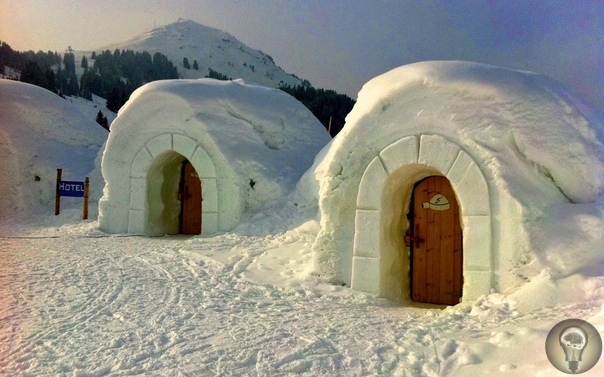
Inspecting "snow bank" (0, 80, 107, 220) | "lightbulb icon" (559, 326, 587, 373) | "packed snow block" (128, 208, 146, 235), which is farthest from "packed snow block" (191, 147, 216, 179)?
"lightbulb icon" (559, 326, 587, 373)

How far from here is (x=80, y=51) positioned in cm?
6500

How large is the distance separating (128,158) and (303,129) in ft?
13.3

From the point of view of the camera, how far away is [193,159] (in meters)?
9.70

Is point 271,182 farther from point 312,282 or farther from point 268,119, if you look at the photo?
point 312,282

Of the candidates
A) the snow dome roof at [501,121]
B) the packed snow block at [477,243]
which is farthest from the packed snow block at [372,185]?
the packed snow block at [477,243]

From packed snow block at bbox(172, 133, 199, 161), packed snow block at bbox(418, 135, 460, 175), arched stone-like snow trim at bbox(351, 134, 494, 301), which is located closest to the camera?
arched stone-like snow trim at bbox(351, 134, 494, 301)

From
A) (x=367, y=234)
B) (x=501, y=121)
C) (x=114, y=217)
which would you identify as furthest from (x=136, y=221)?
(x=501, y=121)

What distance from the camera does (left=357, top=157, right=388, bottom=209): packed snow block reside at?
569 cm

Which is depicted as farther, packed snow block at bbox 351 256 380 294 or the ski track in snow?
packed snow block at bbox 351 256 380 294

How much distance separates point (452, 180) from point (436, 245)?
39.9 inches

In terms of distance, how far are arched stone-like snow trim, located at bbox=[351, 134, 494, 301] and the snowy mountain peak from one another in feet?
197

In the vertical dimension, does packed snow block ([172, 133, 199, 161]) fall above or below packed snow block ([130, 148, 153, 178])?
above

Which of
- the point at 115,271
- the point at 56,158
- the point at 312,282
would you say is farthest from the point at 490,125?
the point at 56,158

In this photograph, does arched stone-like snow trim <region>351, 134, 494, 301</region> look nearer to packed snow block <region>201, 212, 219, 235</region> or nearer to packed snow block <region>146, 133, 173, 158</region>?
packed snow block <region>201, 212, 219, 235</region>
